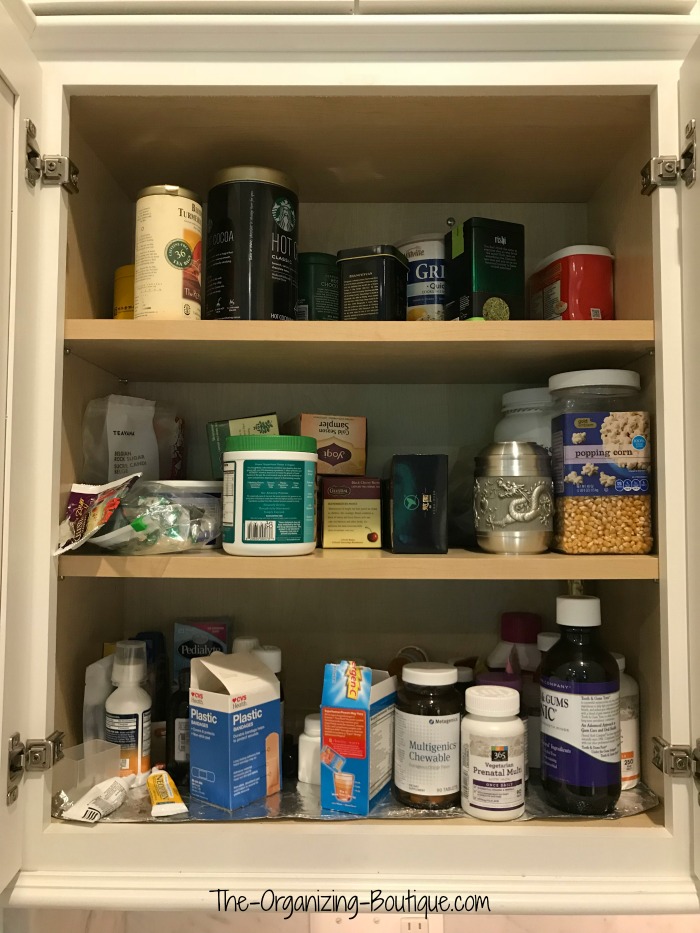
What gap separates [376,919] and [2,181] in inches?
41.5

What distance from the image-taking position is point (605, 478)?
0.80 metres

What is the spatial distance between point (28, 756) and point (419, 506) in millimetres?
506

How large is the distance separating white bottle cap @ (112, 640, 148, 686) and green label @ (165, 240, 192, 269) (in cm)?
46

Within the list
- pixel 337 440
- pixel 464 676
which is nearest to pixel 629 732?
pixel 464 676

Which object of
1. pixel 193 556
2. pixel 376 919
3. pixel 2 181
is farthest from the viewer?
pixel 376 919

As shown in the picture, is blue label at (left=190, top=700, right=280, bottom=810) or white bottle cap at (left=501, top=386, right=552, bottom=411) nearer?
blue label at (left=190, top=700, right=280, bottom=810)

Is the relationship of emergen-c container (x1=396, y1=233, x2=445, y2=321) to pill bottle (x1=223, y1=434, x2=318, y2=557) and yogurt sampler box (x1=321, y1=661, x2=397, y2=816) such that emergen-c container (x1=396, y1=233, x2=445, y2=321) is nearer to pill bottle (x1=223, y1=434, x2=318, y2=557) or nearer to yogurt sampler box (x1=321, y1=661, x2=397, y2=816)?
pill bottle (x1=223, y1=434, x2=318, y2=557)

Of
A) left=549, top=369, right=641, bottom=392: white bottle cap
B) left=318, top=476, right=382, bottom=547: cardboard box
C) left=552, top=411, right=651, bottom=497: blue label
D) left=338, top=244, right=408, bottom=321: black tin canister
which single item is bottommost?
left=318, top=476, right=382, bottom=547: cardboard box

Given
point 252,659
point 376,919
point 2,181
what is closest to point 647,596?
point 252,659

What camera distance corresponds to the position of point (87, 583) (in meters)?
0.90

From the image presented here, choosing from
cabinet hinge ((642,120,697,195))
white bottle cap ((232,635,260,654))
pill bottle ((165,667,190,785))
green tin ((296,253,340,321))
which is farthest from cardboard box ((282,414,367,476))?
cabinet hinge ((642,120,697,195))

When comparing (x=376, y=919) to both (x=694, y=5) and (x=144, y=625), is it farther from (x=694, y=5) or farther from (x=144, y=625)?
(x=694, y=5)

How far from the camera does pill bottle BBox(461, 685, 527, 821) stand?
2.50ft

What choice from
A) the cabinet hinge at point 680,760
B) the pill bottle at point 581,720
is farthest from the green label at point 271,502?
the cabinet hinge at point 680,760
